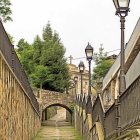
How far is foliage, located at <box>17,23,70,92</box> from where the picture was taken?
66.5 m

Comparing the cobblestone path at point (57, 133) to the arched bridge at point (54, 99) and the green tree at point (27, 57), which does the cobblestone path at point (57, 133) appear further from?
the green tree at point (27, 57)

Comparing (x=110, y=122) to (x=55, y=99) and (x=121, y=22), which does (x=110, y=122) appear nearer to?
(x=121, y=22)

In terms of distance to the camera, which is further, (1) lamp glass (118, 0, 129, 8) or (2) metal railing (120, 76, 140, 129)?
(1) lamp glass (118, 0, 129, 8)

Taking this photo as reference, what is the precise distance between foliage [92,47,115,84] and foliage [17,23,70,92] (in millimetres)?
6479

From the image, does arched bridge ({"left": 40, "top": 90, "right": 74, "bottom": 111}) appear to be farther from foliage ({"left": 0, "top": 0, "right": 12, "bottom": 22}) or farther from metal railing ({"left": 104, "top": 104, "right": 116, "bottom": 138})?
metal railing ({"left": 104, "top": 104, "right": 116, "bottom": 138})

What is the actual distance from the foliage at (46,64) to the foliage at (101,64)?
21.3ft

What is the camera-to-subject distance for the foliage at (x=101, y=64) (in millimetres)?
58678

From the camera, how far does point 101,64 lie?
5969cm

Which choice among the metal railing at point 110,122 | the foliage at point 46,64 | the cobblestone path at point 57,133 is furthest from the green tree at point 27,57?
the metal railing at point 110,122

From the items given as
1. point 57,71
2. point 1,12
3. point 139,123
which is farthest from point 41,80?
point 139,123

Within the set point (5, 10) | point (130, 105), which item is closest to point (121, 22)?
point (130, 105)

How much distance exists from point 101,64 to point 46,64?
1105 cm

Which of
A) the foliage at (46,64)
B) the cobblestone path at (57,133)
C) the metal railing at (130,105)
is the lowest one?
the cobblestone path at (57,133)

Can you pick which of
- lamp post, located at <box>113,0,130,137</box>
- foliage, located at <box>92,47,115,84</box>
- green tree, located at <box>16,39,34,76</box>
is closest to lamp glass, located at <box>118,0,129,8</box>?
lamp post, located at <box>113,0,130,137</box>
